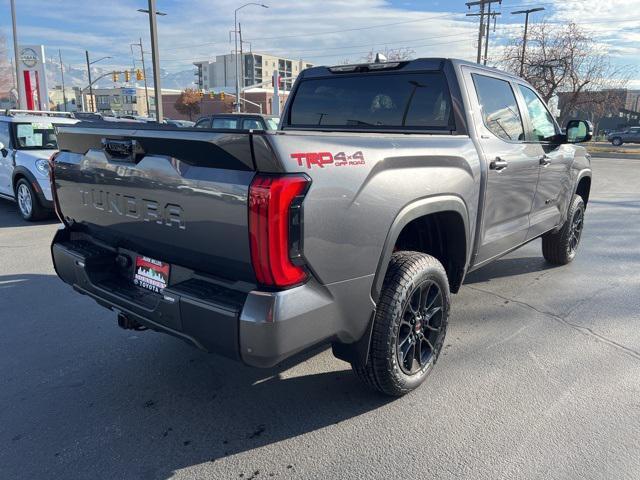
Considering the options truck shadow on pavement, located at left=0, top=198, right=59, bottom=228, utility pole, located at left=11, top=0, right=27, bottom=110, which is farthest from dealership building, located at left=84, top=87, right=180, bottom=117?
truck shadow on pavement, located at left=0, top=198, right=59, bottom=228

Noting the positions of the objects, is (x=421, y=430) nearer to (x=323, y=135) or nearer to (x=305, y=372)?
(x=305, y=372)

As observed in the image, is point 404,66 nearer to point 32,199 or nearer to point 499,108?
point 499,108

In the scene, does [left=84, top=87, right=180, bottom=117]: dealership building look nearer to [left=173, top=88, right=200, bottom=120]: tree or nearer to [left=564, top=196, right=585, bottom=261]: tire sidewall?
[left=173, top=88, right=200, bottom=120]: tree

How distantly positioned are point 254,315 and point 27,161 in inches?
299

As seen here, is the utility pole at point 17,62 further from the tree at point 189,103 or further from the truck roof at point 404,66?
the tree at point 189,103

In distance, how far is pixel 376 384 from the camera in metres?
2.84

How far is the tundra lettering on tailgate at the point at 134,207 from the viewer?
7.88ft

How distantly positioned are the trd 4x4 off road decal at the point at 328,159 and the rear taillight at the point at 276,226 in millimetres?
79

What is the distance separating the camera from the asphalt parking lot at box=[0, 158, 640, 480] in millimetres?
2461

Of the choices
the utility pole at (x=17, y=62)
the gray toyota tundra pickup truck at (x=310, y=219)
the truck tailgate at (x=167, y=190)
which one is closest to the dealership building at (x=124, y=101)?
the utility pole at (x=17, y=62)

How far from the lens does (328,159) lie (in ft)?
7.25

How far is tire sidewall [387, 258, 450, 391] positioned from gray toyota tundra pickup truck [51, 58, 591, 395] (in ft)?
0.04

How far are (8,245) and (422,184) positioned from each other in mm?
6081

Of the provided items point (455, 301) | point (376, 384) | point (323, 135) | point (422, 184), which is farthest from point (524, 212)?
point (323, 135)
